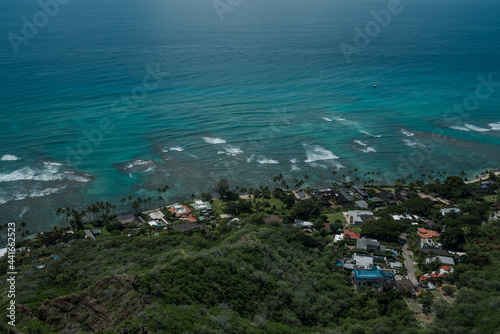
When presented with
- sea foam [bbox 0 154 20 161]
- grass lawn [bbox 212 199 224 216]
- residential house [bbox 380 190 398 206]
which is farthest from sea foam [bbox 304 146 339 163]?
sea foam [bbox 0 154 20 161]

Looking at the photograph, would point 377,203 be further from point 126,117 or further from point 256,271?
point 126,117

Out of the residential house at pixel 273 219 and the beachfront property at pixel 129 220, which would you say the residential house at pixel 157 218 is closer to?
Answer: the beachfront property at pixel 129 220

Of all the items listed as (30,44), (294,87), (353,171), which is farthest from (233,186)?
(30,44)

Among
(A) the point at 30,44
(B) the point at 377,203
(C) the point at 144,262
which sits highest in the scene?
(A) the point at 30,44

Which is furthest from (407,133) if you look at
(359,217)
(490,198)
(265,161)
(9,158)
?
(9,158)

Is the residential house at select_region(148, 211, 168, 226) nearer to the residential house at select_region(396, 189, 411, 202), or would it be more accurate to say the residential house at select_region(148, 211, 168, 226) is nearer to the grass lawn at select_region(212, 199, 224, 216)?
the grass lawn at select_region(212, 199, 224, 216)

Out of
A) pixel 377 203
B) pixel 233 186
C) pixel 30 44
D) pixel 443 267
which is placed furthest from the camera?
pixel 30 44
